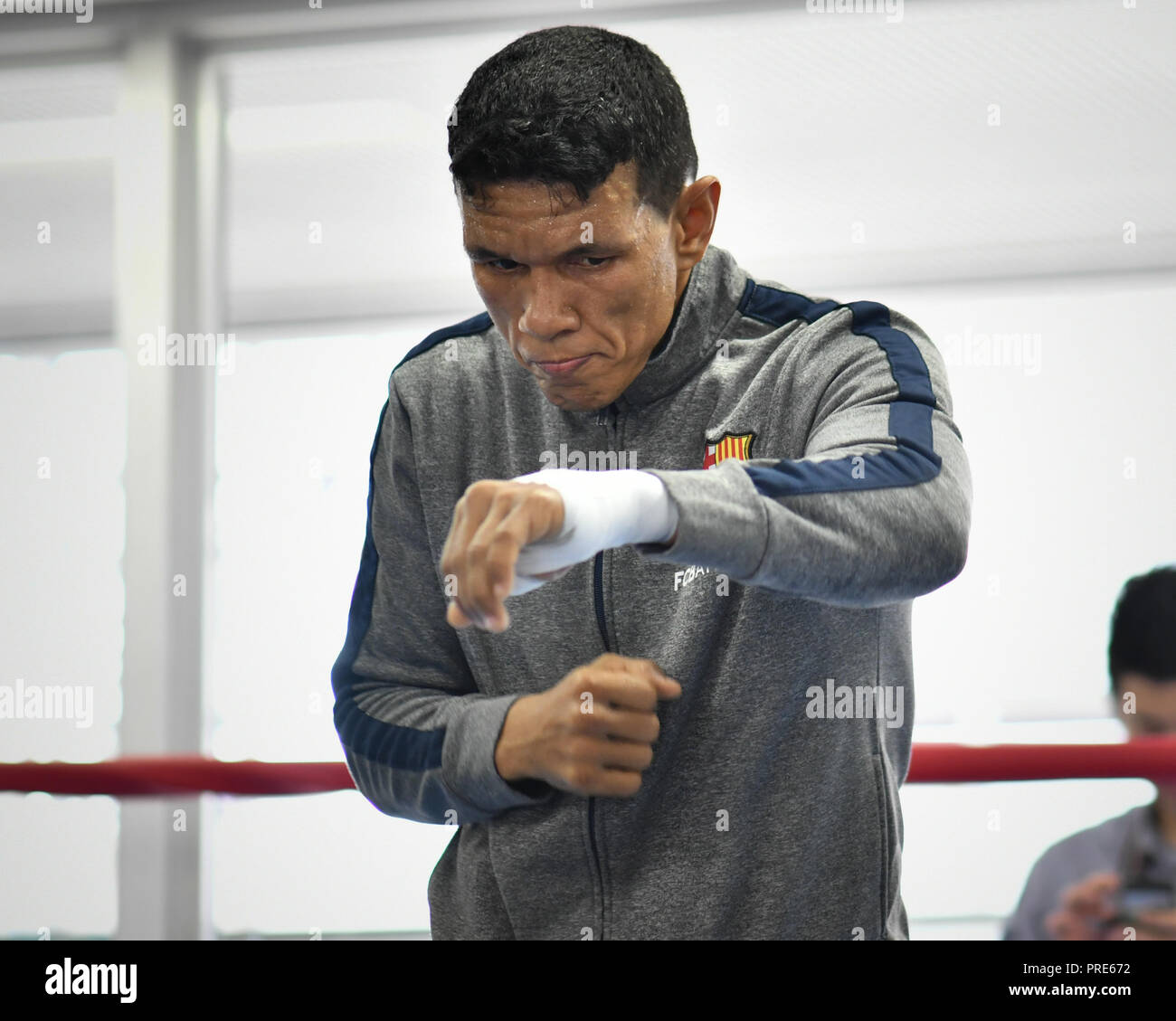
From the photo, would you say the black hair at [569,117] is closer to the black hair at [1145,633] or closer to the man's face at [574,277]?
the man's face at [574,277]

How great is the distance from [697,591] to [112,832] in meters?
2.60

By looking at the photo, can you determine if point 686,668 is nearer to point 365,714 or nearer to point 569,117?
point 365,714

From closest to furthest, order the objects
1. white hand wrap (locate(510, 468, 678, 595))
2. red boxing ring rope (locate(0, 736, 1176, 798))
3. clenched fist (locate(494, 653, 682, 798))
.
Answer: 1. white hand wrap (locate(510, 468, 678, 595))
2. clenched fist (locate(494, 653, 682, 798))
3. red boxing ring rope (locate(0, 736, 1176, 798))

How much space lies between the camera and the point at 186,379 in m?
2.53

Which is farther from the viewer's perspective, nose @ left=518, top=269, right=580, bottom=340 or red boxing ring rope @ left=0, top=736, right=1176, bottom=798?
red boxing ring rope @ left=0, top=736, right=1176, bottom=798

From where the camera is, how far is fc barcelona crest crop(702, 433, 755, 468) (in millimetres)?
703

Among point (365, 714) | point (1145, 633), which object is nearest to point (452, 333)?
point (365, 714)

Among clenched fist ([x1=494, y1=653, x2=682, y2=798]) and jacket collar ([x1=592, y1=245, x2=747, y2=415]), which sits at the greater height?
jacket collar ([x1=592, y1=245, x2=747, y2=415])

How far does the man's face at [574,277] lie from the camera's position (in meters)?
0.66

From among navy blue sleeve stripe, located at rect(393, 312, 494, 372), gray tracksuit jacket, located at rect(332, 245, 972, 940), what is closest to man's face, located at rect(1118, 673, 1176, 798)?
gray tracksuit jacket, located at rect(332, 245, 972, 940)

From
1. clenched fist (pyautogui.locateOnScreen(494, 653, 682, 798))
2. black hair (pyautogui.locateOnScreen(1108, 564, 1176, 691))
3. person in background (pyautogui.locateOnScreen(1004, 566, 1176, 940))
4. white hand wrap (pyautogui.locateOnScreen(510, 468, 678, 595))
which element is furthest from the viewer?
black hair (pyautogui.locateOnScreen(1108, 564, 1176, 691))

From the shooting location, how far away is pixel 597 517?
507 mm

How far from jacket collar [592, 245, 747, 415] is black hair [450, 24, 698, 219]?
0.07 meters

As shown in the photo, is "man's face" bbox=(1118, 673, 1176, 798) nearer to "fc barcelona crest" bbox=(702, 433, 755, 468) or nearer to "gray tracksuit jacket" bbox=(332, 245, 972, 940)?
"gray tracksuit jacket" bbox=(332, 245, 972, 940)
